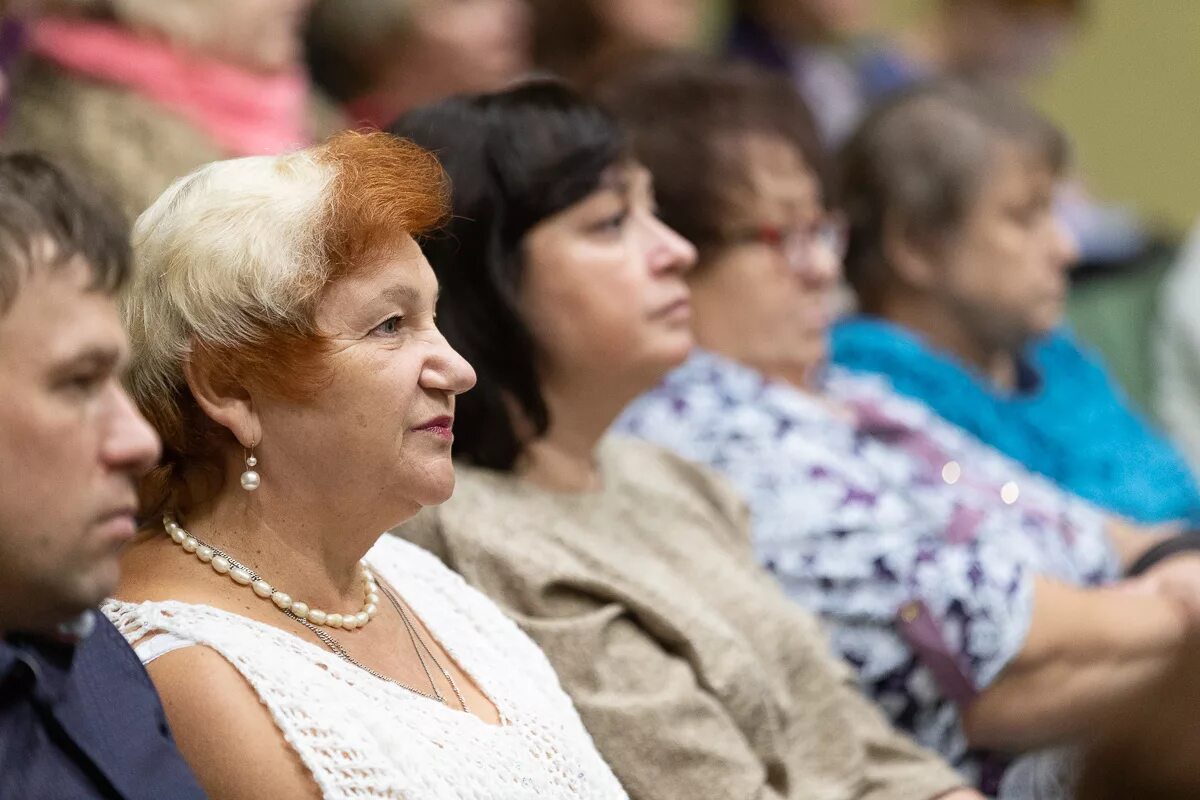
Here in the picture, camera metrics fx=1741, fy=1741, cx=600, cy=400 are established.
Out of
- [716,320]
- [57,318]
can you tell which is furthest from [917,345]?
[57,318]

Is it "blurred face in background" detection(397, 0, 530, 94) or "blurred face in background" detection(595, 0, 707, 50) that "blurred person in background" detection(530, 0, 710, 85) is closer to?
"blurred face in background" detection(595, 0, 707, 50)

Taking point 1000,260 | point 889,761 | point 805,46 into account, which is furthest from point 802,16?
point 889,761

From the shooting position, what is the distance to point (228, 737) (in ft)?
4.75

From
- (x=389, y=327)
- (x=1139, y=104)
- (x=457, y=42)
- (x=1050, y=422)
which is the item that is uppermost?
(x=389, y=327)

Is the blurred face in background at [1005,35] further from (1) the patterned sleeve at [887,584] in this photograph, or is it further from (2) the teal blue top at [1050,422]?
(1) the patterned sleeve at [887,584]

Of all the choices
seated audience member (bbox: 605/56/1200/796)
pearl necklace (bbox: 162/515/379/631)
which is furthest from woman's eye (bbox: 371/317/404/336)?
seated audience member (bbox: 605/56/1200/796)

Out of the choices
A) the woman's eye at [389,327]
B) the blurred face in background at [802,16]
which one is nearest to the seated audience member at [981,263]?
the blurred face in background at [802,16]

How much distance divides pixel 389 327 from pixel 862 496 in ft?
3.34

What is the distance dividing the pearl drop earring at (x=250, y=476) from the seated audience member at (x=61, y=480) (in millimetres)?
263

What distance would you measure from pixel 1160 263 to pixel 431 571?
3.04 meters

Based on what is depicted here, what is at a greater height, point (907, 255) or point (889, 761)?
point (907, 255)

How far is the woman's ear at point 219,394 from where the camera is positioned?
5.21 feet

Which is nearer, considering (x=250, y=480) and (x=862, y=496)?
(x=250, y=480)

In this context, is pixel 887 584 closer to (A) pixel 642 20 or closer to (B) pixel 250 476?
(B) pixel 250 476
